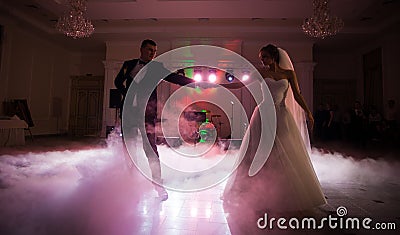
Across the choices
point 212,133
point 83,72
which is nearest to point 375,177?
point 212,133

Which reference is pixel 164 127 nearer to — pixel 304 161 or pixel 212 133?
pixel 212 133

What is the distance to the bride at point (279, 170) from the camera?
6.06 ft

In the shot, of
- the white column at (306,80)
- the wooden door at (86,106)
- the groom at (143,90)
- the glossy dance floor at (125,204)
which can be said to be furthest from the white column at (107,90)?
the groom at (143,90)

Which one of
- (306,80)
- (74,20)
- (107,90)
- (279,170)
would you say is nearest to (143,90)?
(279,170)

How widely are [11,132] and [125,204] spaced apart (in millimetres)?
4838

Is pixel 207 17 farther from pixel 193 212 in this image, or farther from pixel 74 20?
pixel 193 212

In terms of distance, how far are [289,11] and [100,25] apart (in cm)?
531

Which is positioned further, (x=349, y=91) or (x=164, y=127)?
(x=349, y=91)

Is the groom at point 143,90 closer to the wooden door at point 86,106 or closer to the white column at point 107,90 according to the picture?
the white column at point 107,90

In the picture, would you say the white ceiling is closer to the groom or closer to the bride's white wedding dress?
the groom

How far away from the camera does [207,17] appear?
675 centimetres

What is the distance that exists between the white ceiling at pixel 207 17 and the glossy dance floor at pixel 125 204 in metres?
4.35

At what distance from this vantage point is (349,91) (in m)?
9.63

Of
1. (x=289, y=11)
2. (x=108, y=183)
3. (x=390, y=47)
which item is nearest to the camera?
(x=108, y=183)
